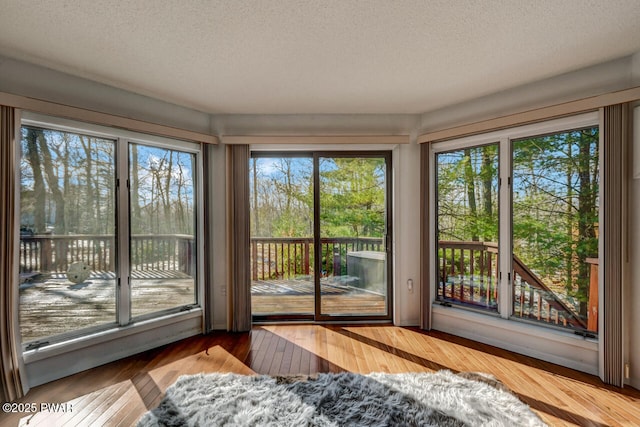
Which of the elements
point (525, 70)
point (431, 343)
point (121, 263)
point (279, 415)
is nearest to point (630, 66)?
point (525, 70)

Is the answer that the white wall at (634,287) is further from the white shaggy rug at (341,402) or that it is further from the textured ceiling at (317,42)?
the white shaggy rug at (341,402)

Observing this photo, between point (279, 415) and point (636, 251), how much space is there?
2827mm

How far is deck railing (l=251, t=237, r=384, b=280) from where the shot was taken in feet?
11.3

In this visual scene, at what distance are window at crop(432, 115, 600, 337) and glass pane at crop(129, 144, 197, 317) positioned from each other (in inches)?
112

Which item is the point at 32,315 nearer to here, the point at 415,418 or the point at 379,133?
the point at 415,418

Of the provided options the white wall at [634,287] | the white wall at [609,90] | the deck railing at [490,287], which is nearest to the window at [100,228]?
the deck railing at [490,287]

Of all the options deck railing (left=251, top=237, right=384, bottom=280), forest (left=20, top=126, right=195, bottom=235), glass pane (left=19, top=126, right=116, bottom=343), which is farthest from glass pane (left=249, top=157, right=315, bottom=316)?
glass pane (left=19, top=126, right=116, bottom=343)

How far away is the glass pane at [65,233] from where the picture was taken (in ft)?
7.26

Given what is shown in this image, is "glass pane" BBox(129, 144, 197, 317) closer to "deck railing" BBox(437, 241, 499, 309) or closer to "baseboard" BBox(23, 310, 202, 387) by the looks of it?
"baseboard" BBox(23, 310, 202, 387)

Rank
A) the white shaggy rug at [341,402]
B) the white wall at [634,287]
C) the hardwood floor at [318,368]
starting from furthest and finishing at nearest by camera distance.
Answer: the white wall at [634,287] → the hardwood floor at [318,368] → the white shaggy rug at [341,402]

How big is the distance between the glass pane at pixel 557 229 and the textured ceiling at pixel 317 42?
0.67 metres

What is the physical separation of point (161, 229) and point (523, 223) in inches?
144

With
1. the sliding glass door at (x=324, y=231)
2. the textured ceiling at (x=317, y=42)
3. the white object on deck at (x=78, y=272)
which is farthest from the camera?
the sliding glass door at (x=324, y=231)

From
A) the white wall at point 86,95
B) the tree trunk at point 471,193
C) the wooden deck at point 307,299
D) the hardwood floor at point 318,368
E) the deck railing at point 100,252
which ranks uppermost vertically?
the white wall at point 86,95
